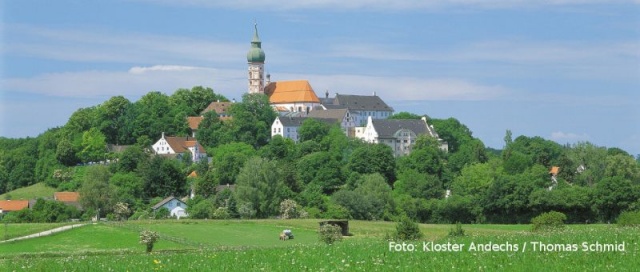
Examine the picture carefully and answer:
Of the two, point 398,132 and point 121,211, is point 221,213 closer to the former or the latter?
point 121,211

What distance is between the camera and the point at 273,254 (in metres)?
20.2

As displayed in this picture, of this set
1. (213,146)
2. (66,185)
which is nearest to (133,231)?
(66,185)

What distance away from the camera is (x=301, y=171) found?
99938 mm

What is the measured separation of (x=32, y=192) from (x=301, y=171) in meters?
25.4

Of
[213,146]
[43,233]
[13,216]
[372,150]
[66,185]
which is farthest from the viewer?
[213,146]

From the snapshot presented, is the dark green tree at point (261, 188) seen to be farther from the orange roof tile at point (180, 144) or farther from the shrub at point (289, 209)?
the orange roof tile at point (180, 144)

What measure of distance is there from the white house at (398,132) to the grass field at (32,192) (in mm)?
46337

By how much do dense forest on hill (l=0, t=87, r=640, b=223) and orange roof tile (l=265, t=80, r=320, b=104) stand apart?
65.7 feet

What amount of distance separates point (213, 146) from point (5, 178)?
25721 millimetres

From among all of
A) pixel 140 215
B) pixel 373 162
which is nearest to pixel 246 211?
pixel 140 215

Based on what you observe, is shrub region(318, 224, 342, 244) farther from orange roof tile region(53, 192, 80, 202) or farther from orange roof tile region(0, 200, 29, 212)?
orange roof tile region(0, 200, 29, 212)

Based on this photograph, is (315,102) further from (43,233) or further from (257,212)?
(43,233)

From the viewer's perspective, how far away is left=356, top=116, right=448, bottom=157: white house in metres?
135

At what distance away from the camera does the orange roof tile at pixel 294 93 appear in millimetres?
168500
